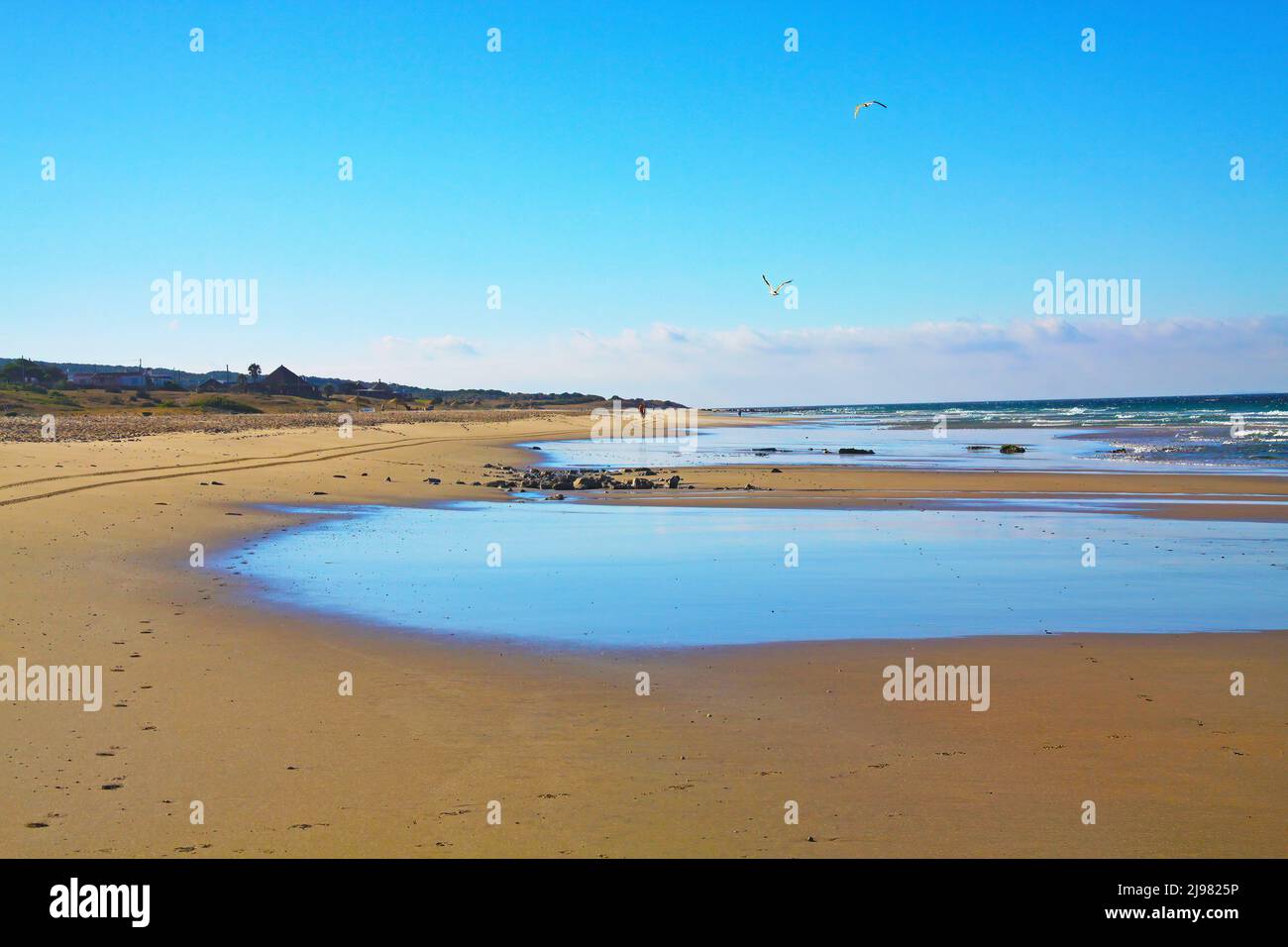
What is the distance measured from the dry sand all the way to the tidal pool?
0.95 meters

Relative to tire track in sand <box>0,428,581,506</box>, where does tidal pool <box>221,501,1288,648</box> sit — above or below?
below

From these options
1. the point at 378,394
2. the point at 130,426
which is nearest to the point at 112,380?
the point at 378,394

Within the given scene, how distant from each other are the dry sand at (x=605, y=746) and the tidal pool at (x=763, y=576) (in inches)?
37.6

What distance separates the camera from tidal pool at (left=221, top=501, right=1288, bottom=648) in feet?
39.7

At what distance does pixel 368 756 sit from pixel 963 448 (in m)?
52.4

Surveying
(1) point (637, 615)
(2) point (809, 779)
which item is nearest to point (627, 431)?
(1) point (637, 615)

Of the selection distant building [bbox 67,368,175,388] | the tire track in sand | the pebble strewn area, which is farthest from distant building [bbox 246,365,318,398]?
the tire track in sand

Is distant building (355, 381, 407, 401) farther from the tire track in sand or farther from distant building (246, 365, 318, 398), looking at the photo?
the tire track in sand

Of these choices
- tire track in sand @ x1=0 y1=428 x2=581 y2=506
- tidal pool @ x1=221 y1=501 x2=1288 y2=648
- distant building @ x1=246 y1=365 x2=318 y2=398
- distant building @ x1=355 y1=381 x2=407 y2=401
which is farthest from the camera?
distant building @ x1=355 y1=381 x2=407 y2=401

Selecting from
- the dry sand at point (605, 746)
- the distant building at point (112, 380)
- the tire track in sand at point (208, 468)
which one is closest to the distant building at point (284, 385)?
the distant building at point (112, 380)

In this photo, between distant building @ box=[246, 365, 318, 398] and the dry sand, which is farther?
distant building @ box=[246, 365, 318, 398]

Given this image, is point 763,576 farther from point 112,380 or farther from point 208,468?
point 112,380

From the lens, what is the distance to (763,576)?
15.5m

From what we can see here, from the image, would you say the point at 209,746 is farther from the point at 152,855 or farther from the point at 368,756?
the point at 152,855
